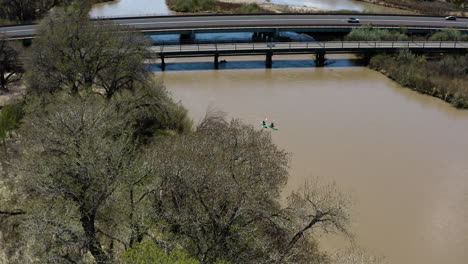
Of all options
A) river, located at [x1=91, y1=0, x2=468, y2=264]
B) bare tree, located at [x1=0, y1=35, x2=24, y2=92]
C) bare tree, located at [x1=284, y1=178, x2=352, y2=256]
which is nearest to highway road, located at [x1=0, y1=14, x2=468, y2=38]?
river, located at [x1=91, y1=0, x2=468, y2=264]

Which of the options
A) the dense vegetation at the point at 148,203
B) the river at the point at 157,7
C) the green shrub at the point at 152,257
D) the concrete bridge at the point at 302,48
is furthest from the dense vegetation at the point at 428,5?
the green shrub at the point at 152,257

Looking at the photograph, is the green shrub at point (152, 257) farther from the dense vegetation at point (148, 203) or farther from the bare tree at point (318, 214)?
the bare tree at point (318, 214)

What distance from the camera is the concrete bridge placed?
44219 mm

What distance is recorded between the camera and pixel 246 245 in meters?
14.4

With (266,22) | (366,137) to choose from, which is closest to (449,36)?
(266,22)

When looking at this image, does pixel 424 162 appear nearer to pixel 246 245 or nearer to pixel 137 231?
pixel 246 245

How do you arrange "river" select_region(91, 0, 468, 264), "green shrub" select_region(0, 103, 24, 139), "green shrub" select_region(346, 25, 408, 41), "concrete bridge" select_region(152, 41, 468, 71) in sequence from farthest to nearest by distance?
"green shrub" select_region(346, 25, 408, 41)
"concrete bridge" select_region(152, 41, 468, 71)
"green shrub" select_region(0, 103, 24, 139)
"river" select_region(91, 0, 468, 264)

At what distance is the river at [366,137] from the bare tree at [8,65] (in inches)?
496

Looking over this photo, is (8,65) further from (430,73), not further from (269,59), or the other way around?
(430,73)

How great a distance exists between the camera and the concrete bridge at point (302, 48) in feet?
145

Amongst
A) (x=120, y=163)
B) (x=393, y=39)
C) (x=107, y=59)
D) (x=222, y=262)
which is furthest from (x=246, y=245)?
(x=393, y=39)

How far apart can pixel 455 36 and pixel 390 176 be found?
113 feet

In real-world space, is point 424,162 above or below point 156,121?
below

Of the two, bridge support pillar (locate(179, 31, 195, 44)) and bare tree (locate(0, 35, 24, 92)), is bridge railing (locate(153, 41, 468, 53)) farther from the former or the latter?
bare tree (locate(0, 35, 24, 92))
